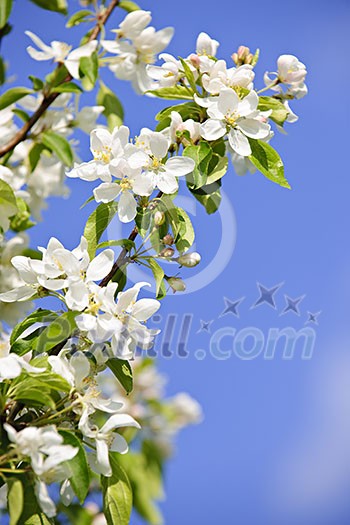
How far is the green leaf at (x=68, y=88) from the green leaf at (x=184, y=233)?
53cm

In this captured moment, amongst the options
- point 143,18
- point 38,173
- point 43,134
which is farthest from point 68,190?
point 143,18

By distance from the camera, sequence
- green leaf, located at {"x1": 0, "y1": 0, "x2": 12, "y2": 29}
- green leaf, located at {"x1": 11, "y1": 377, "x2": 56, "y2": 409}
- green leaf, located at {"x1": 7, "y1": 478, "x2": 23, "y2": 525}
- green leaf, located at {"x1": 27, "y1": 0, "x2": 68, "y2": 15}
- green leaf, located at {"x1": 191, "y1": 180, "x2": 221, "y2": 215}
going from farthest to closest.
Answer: green leaf, located at {"x1": 27, "y1": 0, "x2": 68, "y2": 15}, green leaf, located at {"x1": 0, "y1": 0, "x2": 12, "y2": 29}, green leaf, located at {"x1": 191, "y1": 180, "x2": 221, "y2": 215}, green leaf, located at {"x1": 11, "y1": 377, "x2": 56, "y2": 409}, green leaf, located at {"x1": 7, "y1": 478, "x2": 23, "y2": 525}

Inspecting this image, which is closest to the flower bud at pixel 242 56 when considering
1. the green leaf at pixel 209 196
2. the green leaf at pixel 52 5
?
the green leaf at pixel 209 196

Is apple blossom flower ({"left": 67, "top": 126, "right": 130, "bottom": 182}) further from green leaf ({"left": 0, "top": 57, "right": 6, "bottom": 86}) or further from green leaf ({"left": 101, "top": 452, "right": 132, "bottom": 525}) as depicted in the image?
green leaf ({"left": 0, "top": 57, "right": 6, "bottom": 86})

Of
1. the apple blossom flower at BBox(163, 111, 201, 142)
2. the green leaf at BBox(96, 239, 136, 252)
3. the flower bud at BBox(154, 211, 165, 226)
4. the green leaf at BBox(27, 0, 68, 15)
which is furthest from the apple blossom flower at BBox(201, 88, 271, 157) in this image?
the green leaf at BBox(27, 0, 68, 15)

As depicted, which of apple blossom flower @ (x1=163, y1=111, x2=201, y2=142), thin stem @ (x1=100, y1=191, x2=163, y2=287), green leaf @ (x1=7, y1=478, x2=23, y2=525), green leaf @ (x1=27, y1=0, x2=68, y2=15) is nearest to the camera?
green leaf @ (x1=7, y1=478, x2=23, y2=525)

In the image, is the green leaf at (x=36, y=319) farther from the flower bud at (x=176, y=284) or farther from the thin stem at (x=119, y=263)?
the flower bud at (x=176, y=284)

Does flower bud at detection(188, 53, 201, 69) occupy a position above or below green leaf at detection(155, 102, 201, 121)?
above

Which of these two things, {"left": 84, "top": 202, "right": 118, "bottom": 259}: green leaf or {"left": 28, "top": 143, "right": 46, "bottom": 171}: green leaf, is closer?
{"left": 84, "top": 202, "right": 118, "bottom": 259}: green leaf

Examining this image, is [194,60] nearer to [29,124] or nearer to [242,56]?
[242,56]

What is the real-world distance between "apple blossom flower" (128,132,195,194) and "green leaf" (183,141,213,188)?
0.03 meters

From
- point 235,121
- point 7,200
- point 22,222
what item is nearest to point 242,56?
point 235,121

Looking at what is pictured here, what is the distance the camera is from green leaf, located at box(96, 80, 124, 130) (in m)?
2.69

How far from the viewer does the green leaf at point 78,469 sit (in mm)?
1550
